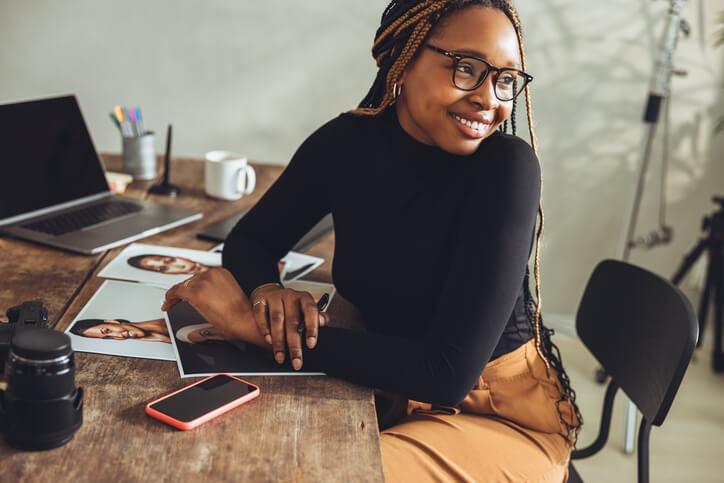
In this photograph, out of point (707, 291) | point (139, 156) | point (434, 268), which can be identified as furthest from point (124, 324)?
point (707, 291)

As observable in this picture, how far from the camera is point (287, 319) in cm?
108

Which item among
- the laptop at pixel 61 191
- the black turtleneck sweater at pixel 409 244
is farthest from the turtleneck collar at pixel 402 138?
the laptop at pixel 61 191

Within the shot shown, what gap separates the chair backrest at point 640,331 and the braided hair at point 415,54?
0.12 meters

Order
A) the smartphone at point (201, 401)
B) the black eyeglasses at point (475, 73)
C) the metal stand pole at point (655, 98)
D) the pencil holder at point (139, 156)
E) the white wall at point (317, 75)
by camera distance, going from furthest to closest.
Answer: the white wall at point (317, 75)
the metal stand pole at point (655, 98)
the pencil holder at point (139, 156)
the black eyeglasses at point (475, 73)
the smartphone at point (201, 401)

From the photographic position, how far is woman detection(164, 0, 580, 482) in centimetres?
106

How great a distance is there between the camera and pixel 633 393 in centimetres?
132

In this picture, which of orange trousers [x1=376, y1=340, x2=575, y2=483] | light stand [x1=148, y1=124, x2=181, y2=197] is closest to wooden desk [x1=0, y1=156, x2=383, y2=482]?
orange trousers [x1=376, y1=340, x2=575, y2=483]

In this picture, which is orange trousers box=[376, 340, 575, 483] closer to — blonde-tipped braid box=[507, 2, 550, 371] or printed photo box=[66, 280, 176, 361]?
blonde-tipped braid box=[507, 2, 550, 371]

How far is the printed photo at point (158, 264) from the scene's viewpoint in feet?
4.35

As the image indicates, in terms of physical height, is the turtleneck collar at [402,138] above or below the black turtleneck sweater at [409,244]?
above

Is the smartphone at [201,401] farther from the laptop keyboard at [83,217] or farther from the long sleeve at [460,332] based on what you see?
the laptop keyboard at [83,217]

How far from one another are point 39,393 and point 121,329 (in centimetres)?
33

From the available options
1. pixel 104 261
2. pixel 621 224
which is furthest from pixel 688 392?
pixel 104 261

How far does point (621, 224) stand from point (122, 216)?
6.20 ft
